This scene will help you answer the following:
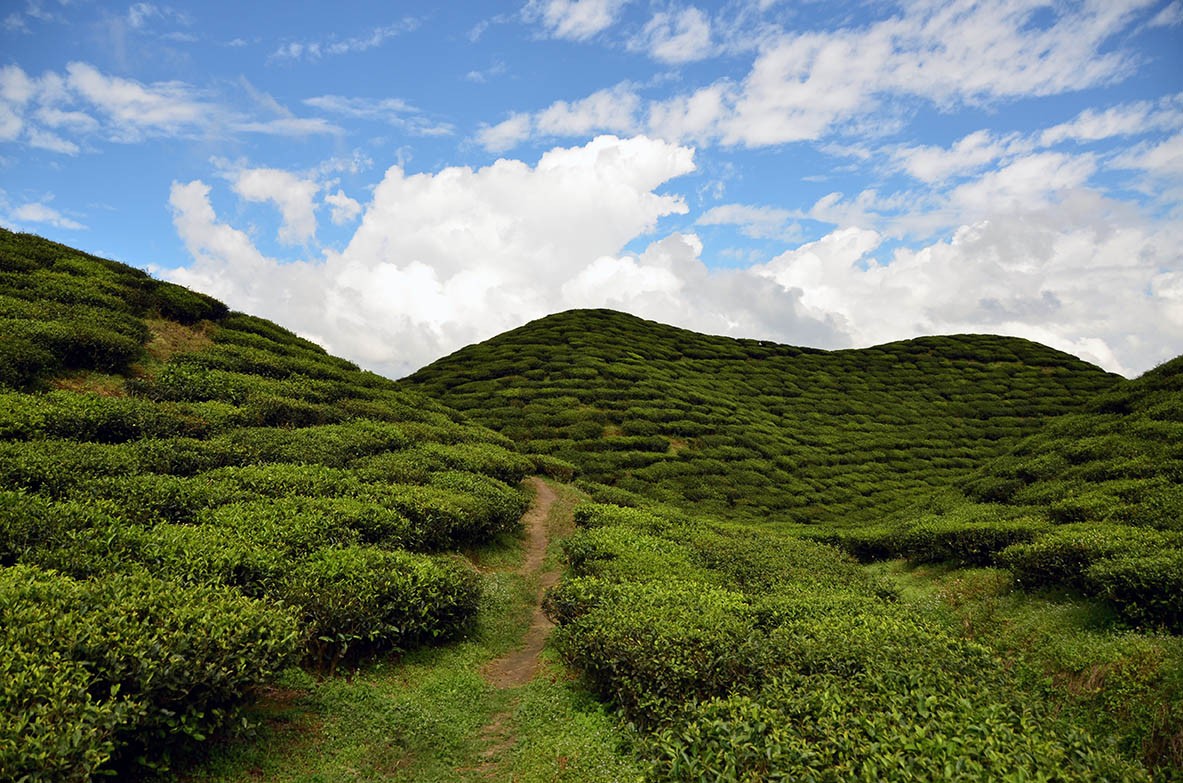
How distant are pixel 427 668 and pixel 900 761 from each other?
7.52 m

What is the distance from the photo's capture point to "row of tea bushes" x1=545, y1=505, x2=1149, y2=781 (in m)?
5.23

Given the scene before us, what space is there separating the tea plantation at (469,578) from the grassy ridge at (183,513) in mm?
51

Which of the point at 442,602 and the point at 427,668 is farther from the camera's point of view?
the point at 442,602

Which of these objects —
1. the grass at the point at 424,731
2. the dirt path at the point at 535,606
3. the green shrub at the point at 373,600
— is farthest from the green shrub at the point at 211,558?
the dirt path at the point at 535,606

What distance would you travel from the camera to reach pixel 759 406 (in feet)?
152

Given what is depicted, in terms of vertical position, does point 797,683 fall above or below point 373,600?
below

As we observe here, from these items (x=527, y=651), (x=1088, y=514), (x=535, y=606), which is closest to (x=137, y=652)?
(x=527, y=651)

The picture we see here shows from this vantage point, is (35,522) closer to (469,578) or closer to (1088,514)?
(469,578)

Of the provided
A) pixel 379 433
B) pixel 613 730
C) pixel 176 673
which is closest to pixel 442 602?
pixel 613 730

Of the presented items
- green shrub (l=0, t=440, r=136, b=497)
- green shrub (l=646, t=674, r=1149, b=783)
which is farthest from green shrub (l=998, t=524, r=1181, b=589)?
green shrub (l=0, t=440, r=136, b=497)

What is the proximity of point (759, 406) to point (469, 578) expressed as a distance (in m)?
38.0

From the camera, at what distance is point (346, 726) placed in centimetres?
774

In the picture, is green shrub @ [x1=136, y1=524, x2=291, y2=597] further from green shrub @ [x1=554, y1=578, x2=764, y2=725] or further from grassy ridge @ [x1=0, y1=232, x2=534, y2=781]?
green shrub @ [x1=554, y1=578, x2=764, y2=725]

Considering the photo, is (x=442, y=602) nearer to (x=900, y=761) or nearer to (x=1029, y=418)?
(x=900, y=761)
